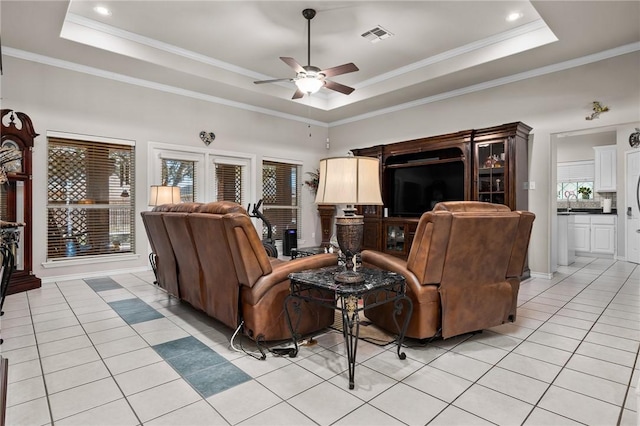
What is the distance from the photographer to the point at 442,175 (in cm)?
602

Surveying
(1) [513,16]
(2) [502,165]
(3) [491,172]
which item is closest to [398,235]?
(3) [491,172]

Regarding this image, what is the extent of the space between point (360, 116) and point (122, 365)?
648 cm

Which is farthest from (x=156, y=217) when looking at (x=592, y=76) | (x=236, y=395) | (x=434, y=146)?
(x=592, y=76)

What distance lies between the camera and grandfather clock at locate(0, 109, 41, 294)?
4109 mm

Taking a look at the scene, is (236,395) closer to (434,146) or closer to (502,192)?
(502,192)

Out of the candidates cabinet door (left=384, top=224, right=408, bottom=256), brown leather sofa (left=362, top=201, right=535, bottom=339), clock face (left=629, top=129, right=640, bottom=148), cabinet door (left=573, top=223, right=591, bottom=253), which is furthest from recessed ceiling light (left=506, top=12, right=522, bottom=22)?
cabinet door (left=573, top=223, right=591, bottom=253)

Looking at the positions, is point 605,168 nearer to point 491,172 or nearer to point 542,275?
point 542,275

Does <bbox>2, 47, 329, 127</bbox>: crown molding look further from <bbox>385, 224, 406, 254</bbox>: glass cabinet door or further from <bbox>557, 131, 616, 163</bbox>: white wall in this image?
<bbox>557, 131, 616, 163</bbox>: white wall

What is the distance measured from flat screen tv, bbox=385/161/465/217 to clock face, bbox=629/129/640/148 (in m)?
3.43

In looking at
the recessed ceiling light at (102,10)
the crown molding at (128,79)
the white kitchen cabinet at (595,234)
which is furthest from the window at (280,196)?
the white kitchen cabinet at (595,234)

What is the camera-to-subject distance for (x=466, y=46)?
4.90 meters

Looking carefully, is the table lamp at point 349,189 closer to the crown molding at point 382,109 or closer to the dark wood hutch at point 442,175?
the dark wood hutch at point 442,175

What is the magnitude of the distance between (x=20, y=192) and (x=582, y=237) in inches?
397

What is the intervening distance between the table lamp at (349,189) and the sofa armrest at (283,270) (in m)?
0.40
